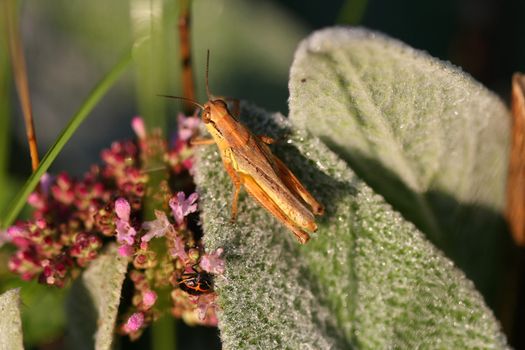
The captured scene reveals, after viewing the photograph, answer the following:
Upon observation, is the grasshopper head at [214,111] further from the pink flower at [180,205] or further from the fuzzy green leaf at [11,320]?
the fuzzy green leaf at [11,320]

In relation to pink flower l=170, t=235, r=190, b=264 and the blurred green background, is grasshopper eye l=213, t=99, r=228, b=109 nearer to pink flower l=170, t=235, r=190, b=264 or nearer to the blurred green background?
pink flower l=170, t=235, r=190, b=264

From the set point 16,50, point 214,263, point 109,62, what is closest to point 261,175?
point 214,263

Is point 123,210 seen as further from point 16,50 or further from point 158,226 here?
point 16,50

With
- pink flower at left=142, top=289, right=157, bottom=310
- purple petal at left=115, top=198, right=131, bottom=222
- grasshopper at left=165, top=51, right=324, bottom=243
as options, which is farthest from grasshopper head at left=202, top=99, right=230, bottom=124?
pink flower at left=142, top=289, right=157, bottom=310

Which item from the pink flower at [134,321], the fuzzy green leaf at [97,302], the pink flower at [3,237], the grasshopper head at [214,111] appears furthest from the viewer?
the pink flower at [3,237]

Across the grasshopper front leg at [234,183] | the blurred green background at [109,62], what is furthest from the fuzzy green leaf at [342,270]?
the blurred green background at [109,62]

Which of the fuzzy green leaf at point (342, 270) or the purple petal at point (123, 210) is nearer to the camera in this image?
the fuzzy green leaf at point (342, 270)
